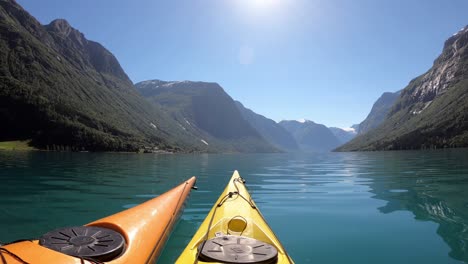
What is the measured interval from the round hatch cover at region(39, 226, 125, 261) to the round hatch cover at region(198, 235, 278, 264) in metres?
1.50

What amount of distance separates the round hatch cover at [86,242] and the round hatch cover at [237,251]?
150 cm

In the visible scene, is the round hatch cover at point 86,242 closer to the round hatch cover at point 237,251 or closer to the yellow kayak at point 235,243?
the yellow kayak at point 235,243

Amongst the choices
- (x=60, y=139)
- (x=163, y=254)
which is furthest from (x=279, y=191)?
(x=60, y=139)

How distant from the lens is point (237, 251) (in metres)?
4.97

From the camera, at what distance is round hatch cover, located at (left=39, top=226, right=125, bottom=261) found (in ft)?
15.7

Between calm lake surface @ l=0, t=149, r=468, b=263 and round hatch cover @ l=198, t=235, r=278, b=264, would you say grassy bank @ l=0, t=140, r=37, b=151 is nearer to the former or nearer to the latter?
calm lake surface @ l=0, t=149, r=468, b=263

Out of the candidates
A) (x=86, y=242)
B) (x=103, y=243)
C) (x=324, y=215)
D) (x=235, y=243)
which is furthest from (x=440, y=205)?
(x=86, y=242)

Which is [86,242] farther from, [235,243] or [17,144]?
[17,144]

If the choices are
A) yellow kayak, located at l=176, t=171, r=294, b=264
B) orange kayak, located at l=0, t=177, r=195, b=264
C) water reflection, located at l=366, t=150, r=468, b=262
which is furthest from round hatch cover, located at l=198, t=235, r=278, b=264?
water reflection, located at l=366, t=150, r=468, b=262

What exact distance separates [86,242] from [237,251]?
2.50 metres

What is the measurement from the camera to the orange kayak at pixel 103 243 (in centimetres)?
432

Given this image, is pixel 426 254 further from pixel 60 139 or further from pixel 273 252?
pixel 60 139

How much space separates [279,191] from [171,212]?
37.3ft

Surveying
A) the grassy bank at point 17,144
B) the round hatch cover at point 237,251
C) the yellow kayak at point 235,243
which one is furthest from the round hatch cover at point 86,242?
the grassy bank at point 17,144
